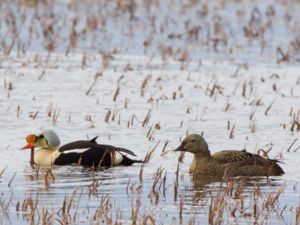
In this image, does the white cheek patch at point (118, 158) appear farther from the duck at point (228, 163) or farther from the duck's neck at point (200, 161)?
the duck's neck at point (200, 161)

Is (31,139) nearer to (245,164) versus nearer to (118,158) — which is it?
(118,158)

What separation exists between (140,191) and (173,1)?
50.8ft

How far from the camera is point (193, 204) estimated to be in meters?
7.88

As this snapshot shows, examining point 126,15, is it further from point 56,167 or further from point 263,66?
point 56,167

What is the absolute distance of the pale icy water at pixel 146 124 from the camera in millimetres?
7602

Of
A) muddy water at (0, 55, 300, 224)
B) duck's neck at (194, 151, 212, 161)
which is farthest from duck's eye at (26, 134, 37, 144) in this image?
duck's neck at (194, 151, 212, 161)

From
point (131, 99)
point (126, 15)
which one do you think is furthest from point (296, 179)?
point (126, 15)

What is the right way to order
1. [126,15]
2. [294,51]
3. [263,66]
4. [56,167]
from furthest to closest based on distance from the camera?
[126,15], [294,51], [263,66], [56,167]

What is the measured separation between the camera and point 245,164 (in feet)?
32.0

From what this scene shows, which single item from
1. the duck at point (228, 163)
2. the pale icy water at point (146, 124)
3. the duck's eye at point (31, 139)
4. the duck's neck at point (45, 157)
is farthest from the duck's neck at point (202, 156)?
the duck's eye at point (31, 139)

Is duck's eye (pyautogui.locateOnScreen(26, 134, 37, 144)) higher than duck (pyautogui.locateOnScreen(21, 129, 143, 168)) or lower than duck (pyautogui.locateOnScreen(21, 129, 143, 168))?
higher

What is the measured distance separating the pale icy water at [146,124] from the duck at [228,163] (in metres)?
0.17

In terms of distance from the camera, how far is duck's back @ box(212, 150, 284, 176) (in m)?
9.62

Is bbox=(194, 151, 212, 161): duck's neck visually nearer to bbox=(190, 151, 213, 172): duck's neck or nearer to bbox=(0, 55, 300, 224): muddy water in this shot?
bbox=(190, 151, 213, 172): duck's neck
